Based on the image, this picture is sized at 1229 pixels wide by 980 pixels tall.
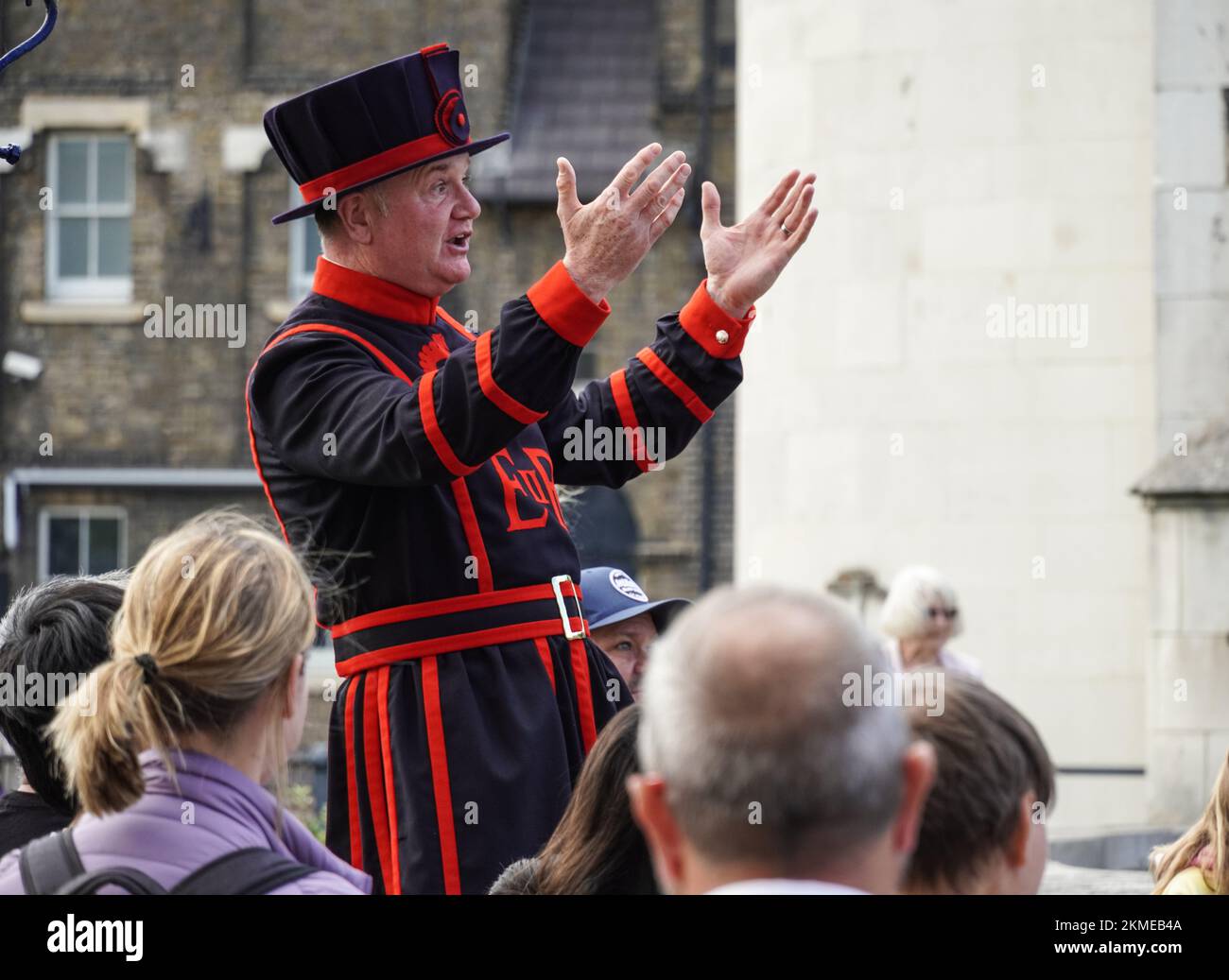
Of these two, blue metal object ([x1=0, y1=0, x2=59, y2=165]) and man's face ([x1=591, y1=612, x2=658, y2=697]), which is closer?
blue metal object ([x1=0, y1=0, x2=59, y2=165])

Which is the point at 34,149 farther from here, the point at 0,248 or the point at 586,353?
the point at 586,353

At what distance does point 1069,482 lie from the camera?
352 inches

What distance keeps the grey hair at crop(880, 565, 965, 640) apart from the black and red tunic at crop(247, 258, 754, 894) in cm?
441

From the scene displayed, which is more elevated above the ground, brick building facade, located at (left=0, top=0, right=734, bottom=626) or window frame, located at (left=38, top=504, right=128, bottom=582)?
brick building facade, located at (left=0, top=0, right=734, bottom=626)

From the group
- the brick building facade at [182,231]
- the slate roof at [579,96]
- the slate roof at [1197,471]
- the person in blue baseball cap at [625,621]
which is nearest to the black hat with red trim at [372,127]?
the person in blue baseball cap at [625,621]

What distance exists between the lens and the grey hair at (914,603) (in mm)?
7504

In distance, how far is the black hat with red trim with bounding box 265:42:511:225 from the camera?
127 inches

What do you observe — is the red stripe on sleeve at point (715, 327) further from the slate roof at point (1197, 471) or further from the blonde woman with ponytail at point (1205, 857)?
the slate roof at point (1197, 471)

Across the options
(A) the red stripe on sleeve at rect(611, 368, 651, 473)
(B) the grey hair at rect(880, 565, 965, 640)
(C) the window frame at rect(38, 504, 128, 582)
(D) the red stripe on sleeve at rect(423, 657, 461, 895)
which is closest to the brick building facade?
(C) the window frame at rect(38, 504, 128, 582)

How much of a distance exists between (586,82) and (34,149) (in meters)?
5.02

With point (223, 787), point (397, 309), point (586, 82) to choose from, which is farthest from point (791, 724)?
point (586, 82)

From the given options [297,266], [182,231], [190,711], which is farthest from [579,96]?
[190,711]

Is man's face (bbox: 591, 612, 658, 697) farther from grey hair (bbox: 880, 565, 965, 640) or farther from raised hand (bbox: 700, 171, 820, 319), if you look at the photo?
grey hair (bbox: 880, 565, 965, 640)
